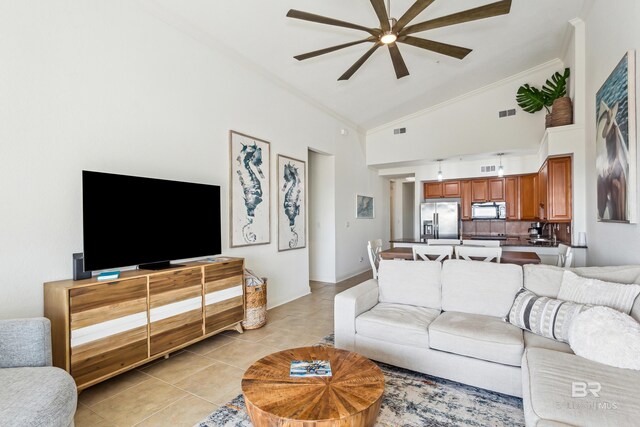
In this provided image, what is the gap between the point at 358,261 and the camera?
699cm

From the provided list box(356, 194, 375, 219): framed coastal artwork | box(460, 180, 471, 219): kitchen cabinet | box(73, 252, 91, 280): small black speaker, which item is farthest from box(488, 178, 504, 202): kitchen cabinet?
box(73, 252, 91, 280): small black speaker

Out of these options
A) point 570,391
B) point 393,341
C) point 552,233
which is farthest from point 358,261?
point 570,391

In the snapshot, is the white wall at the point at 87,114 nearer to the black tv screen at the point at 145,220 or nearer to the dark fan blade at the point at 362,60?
the black tv screen at the point at 145,220

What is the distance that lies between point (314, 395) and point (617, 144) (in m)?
3.15

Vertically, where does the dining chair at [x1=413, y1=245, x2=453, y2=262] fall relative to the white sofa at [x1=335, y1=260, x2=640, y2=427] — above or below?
above

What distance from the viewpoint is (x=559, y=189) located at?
4293mm

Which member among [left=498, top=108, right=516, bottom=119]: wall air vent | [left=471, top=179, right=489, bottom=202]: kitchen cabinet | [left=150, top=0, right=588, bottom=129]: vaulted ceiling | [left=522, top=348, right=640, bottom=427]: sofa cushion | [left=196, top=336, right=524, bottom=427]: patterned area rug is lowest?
[left=196, top=336, right=524, bottom=427]: patterned area rug

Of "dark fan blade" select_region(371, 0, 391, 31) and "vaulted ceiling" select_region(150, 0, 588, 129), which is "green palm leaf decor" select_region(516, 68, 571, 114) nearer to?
"vaulted ceiling" select_region(150, 0, 588, 129)

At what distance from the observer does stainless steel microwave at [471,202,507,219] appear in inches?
265

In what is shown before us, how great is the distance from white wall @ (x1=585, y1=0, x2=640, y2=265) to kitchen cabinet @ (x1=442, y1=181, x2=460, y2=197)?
336cm

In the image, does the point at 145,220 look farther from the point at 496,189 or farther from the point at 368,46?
the point at 496,189

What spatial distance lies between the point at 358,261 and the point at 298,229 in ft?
7.98

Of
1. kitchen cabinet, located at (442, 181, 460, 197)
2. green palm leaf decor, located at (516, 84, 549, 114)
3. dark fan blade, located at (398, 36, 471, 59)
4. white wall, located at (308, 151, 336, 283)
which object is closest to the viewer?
dark fan blade, located at (398, 36, 471, 59)

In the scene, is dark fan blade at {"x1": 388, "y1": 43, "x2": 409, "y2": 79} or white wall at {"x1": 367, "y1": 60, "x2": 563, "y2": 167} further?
white wall at {"x1": 367, "y1": 60, "x2": 563, "y2": 167}
